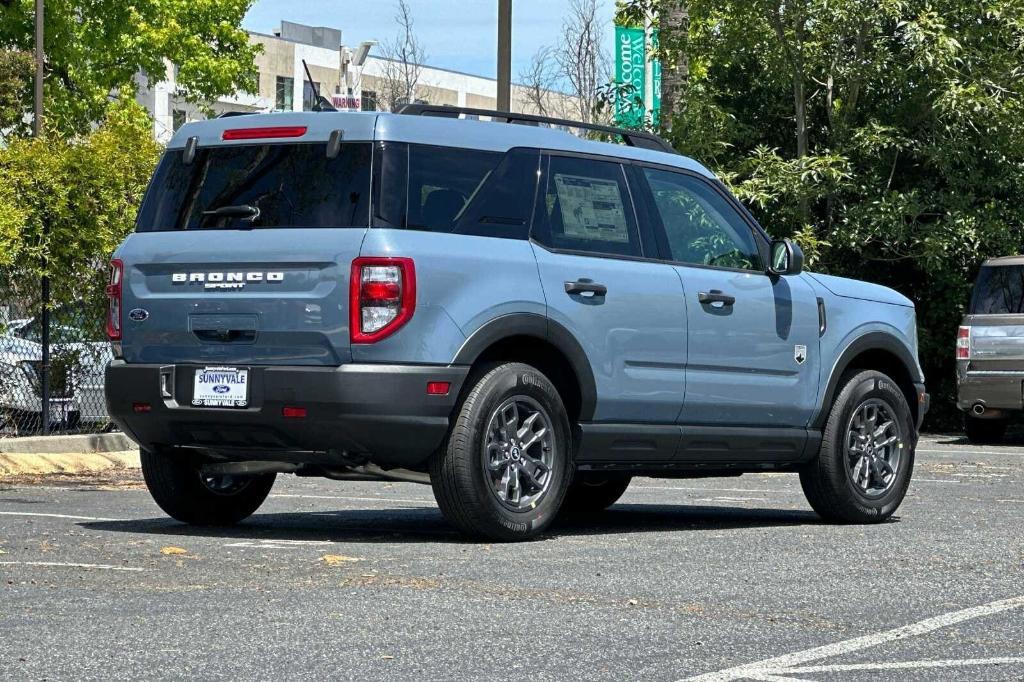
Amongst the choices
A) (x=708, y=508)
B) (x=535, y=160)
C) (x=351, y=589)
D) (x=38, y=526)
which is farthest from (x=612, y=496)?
(x=351, y=589)

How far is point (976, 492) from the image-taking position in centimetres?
1275

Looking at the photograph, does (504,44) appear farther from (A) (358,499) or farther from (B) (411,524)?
(B) (411,524)

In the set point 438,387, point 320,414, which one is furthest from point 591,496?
point 320,414

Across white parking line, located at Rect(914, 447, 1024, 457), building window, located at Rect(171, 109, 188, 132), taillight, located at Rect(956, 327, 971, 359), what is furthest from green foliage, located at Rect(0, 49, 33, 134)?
building window, located at Rect(171, 109, 188, 132)

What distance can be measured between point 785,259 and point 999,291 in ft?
36.3

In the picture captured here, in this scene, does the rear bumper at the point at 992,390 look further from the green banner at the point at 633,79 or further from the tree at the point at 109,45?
the tree at the point at 109,45

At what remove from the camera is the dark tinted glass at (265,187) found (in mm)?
8383

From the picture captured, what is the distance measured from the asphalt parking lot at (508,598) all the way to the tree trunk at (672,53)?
49.0 feet

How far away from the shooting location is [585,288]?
8844 millimetres

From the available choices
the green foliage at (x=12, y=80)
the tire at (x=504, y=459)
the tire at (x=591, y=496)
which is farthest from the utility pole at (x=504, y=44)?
the green foliage at (x=12, y=80)

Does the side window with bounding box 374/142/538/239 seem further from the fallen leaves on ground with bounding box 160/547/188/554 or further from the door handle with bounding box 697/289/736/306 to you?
the fallen leaves on ground with bounding box 160/547/188/554

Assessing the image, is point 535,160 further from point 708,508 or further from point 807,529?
point 708,508

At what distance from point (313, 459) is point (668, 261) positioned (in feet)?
7.27

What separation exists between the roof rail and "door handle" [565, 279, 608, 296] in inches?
29.9
